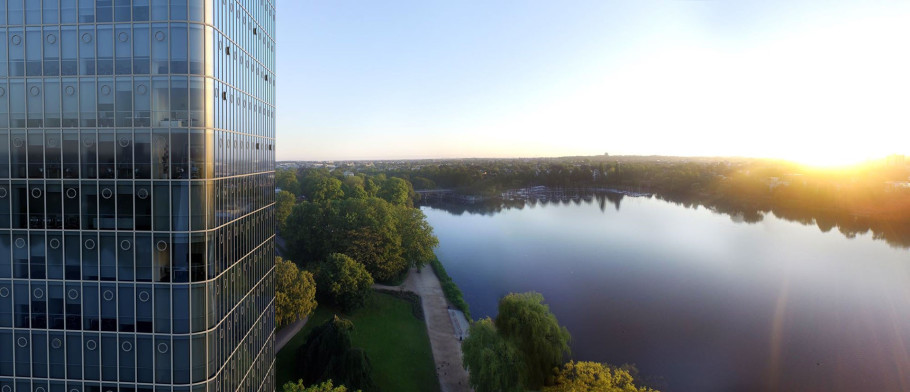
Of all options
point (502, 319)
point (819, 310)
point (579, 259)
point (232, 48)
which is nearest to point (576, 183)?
point (579, 259)

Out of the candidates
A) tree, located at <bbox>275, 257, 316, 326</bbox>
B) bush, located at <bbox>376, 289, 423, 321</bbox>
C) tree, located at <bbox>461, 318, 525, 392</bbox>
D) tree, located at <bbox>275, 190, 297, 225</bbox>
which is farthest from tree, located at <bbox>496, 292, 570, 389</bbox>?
tree, located at <bbox>275, 190, 297, 225</bbox>

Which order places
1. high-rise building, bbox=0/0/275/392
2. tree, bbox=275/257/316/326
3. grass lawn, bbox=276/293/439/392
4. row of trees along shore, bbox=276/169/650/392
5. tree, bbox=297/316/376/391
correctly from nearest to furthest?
high-rise building, bbox=0/0/275/392, row of trees along shore, bbox=276/169/650/392, tree, bbox=297/316/376/391, grass lawn, bbox=276/293/439/392, tree, bbox=275/257/316/326

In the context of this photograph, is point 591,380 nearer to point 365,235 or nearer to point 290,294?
point 290,294

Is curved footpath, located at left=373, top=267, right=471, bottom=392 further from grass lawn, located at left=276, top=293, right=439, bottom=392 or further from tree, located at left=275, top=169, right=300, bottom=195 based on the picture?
tree, located at left=275, top=169, right=300, bottom=195

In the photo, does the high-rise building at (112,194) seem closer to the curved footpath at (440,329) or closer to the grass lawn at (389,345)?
the grass lawn at (389,345)

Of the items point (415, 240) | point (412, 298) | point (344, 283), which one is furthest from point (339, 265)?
point (415, 240)

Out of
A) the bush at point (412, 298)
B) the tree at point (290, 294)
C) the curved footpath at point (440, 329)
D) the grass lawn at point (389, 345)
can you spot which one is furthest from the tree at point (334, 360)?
the bush at point (412, 298)
